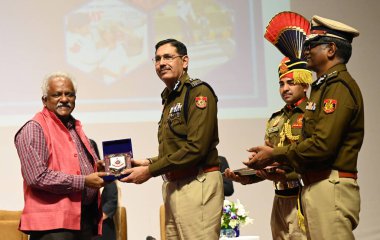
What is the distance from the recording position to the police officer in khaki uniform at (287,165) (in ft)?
12.1

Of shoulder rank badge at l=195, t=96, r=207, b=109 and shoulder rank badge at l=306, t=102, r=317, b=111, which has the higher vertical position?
shoulder rank badge at l=195, t=96, r=207, b=109

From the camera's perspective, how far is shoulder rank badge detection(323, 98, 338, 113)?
2.74 metres

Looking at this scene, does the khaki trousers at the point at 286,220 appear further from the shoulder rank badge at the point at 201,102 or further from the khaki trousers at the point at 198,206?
the shoulder rank badge at the point at 201,102

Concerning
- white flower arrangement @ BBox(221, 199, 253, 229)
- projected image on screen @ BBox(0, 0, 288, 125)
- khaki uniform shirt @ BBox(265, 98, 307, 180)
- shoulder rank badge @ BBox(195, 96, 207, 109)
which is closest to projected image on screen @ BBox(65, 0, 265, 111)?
projected image on screen @ BBox(0, 0, 288, 125)

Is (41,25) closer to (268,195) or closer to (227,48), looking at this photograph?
(227,48)

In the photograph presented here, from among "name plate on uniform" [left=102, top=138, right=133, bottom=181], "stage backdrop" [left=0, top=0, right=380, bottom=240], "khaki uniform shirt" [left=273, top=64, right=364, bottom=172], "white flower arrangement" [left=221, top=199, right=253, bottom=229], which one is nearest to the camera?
"khaki uniform shirt" [left=273, top=64, right=364, bottom=172]

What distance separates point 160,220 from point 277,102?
1.52 meters

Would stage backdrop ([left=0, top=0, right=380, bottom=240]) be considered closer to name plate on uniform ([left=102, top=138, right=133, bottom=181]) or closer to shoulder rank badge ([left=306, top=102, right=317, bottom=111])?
name plate on uniform ([left=102, top=138, right=133, bottom=181])

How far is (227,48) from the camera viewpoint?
18.5ft

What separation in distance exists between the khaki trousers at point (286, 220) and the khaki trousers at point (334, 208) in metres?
0.87

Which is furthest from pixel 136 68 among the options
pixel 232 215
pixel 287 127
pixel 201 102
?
pixel 201 102

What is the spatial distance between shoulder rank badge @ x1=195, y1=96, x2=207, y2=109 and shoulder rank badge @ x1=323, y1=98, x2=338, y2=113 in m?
0.69

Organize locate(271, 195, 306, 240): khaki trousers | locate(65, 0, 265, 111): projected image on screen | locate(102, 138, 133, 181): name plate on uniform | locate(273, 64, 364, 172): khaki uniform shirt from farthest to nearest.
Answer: locate(65, 0, 265, 111): projected image on screen, locate(271, 195, 306, 240): khaki trousers, locate(102, 138, 133, 181): name plate on uniform, locate(273, 64, 364, 172): khaki uniform shirt

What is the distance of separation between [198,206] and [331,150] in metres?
0.81
